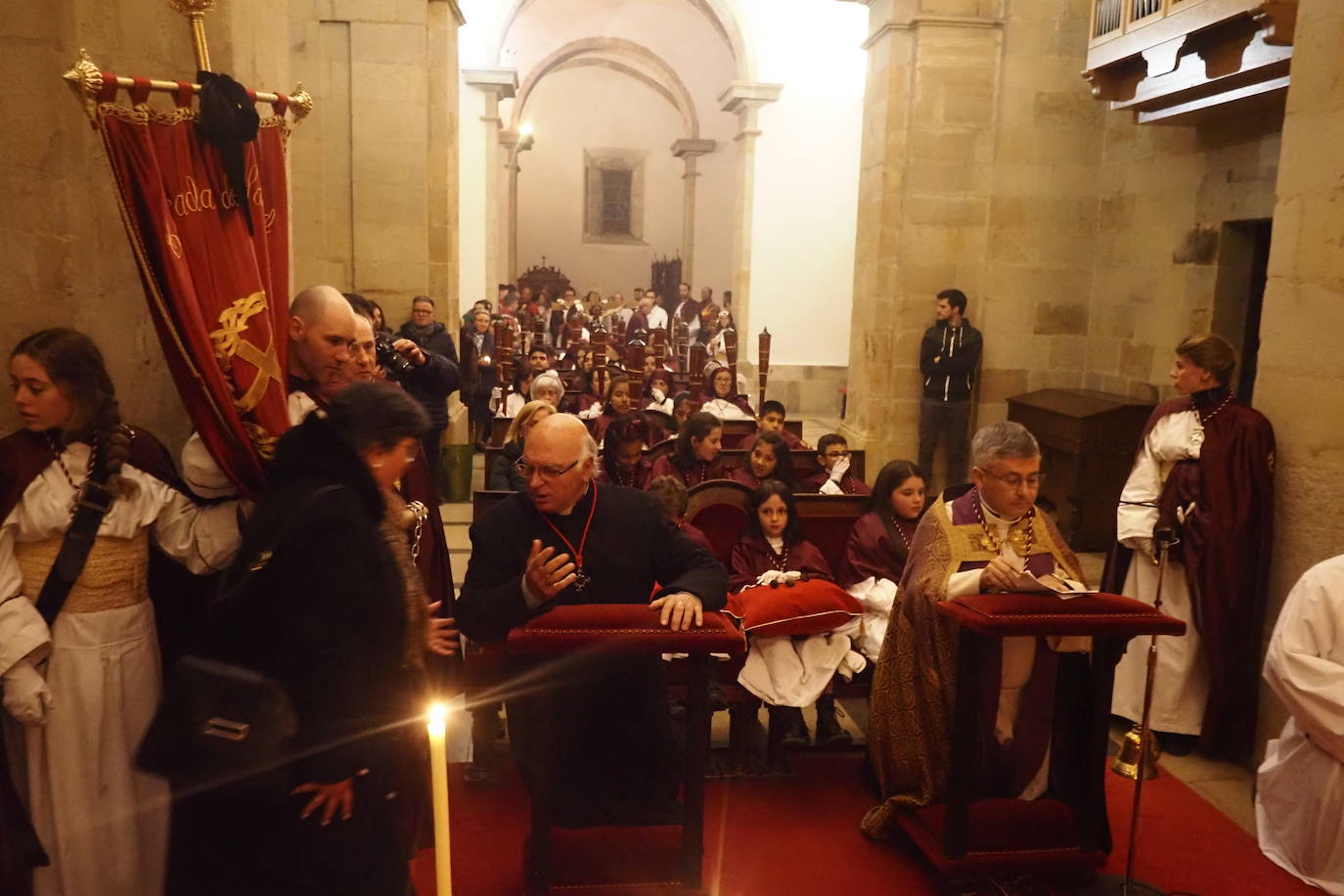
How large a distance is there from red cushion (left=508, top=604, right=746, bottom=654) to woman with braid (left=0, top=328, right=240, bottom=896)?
92cm

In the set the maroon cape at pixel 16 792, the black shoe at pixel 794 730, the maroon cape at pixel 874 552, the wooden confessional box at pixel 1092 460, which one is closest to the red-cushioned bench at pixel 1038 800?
the black shoe at pixel 794 730

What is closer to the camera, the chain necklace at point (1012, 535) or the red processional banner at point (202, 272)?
the red processional banner at point (202, 272)

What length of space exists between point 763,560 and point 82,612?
2.93m

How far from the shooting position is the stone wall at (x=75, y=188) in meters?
3.38

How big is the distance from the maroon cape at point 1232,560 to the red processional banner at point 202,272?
4085 millimetres

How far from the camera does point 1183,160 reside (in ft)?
29.2

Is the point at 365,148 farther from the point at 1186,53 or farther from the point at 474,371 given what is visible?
the point at 1186,53

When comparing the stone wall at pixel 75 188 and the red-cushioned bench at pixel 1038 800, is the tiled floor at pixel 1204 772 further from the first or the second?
the stone wall at pixel 75 188

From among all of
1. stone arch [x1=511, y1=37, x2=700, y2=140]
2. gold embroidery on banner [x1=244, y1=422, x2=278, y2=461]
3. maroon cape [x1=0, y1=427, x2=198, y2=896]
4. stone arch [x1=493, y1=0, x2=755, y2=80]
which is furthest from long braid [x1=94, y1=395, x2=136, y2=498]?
stone arch [x1=511, y1=37, x2=700, y2=140]

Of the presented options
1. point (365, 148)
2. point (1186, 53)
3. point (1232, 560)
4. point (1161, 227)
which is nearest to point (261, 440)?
point (1232, 560)

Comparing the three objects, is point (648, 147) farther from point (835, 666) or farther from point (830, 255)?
point (835, 666)

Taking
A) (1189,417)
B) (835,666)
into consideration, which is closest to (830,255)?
(1189,417)

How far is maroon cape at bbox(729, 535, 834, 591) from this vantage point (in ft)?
16.7

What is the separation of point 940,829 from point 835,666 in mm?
928
